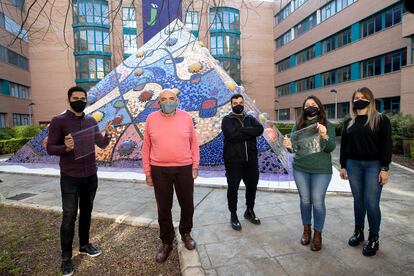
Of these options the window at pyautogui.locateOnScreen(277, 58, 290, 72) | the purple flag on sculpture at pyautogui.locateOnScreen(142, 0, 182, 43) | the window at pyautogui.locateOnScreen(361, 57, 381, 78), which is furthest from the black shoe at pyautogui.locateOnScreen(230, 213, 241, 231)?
the window at pyautogui.locateOnScreen(277, 58, 290, 72)

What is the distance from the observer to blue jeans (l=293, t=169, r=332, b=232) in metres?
3.27

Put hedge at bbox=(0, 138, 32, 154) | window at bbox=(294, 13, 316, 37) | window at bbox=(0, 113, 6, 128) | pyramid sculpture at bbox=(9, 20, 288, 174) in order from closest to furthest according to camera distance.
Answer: pyramid sculpture at bbox=(9, 20, 288, 174)
hedge at bbox=(0, 138, 32, 154)
window at bbox=(0, 113, 6, 128)
window at bbox=(294, 13, 316, 37)

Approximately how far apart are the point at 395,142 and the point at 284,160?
6.98m

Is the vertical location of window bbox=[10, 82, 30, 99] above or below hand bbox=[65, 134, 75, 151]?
above

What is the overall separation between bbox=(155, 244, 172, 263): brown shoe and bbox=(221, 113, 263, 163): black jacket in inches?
54.0

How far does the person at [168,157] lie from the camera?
3170 millimetres

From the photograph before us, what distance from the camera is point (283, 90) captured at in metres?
39.1

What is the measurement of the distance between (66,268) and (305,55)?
35.3m

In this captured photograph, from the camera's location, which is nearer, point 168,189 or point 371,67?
point 168,189

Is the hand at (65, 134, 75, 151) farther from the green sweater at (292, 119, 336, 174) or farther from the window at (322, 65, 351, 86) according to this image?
the window at (322, 65, 351, 86)

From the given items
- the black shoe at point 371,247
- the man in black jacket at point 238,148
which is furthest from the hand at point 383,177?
the man in black jacket at point 238,148

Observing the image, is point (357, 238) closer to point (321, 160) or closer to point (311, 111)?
point (321, 160)

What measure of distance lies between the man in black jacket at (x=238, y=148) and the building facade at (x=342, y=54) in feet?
39.2

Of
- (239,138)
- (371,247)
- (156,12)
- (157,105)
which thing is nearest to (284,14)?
(157,105)
